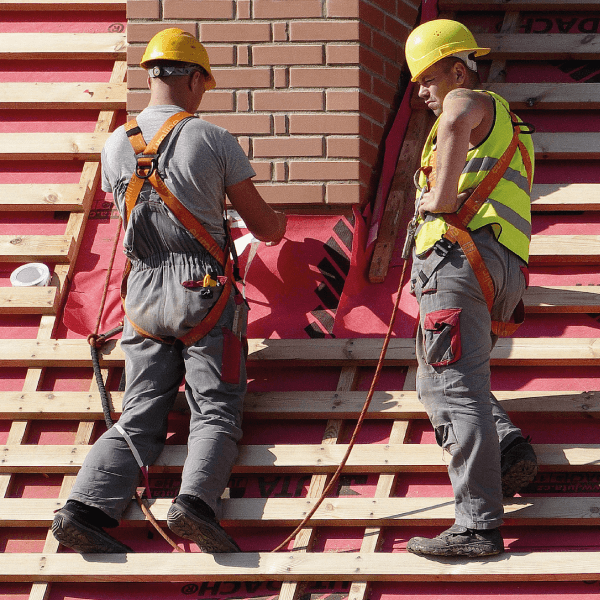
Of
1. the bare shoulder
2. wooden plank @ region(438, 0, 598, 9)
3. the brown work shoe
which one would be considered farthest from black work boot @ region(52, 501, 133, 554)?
wooden plank @ region(438, 0, 598, 9)

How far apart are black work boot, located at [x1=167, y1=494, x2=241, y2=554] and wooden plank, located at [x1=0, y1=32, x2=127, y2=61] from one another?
115 inches

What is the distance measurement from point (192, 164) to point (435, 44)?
107 centimetres

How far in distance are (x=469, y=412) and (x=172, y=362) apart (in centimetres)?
125

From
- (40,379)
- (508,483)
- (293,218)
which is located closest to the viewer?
(508,483)

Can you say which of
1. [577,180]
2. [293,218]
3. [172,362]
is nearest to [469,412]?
[172,362]

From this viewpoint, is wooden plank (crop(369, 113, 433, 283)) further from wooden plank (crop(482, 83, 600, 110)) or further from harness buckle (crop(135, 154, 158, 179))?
harness buckle (crop(135, 154, 158, 179))

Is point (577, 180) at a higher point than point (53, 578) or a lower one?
higher

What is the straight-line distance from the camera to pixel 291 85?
4785 mm

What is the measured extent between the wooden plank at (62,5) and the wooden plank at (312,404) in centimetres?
253

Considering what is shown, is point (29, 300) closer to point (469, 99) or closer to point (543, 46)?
point (469, 99)

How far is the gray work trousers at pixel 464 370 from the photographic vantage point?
3443 mm

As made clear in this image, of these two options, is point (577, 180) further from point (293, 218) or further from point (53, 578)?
point (53, 578)

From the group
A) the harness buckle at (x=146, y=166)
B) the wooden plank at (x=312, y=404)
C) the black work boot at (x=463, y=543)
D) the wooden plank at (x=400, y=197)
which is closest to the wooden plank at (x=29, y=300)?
the wooden plank at (x=312, y=404)

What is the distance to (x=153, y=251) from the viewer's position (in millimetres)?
3947
